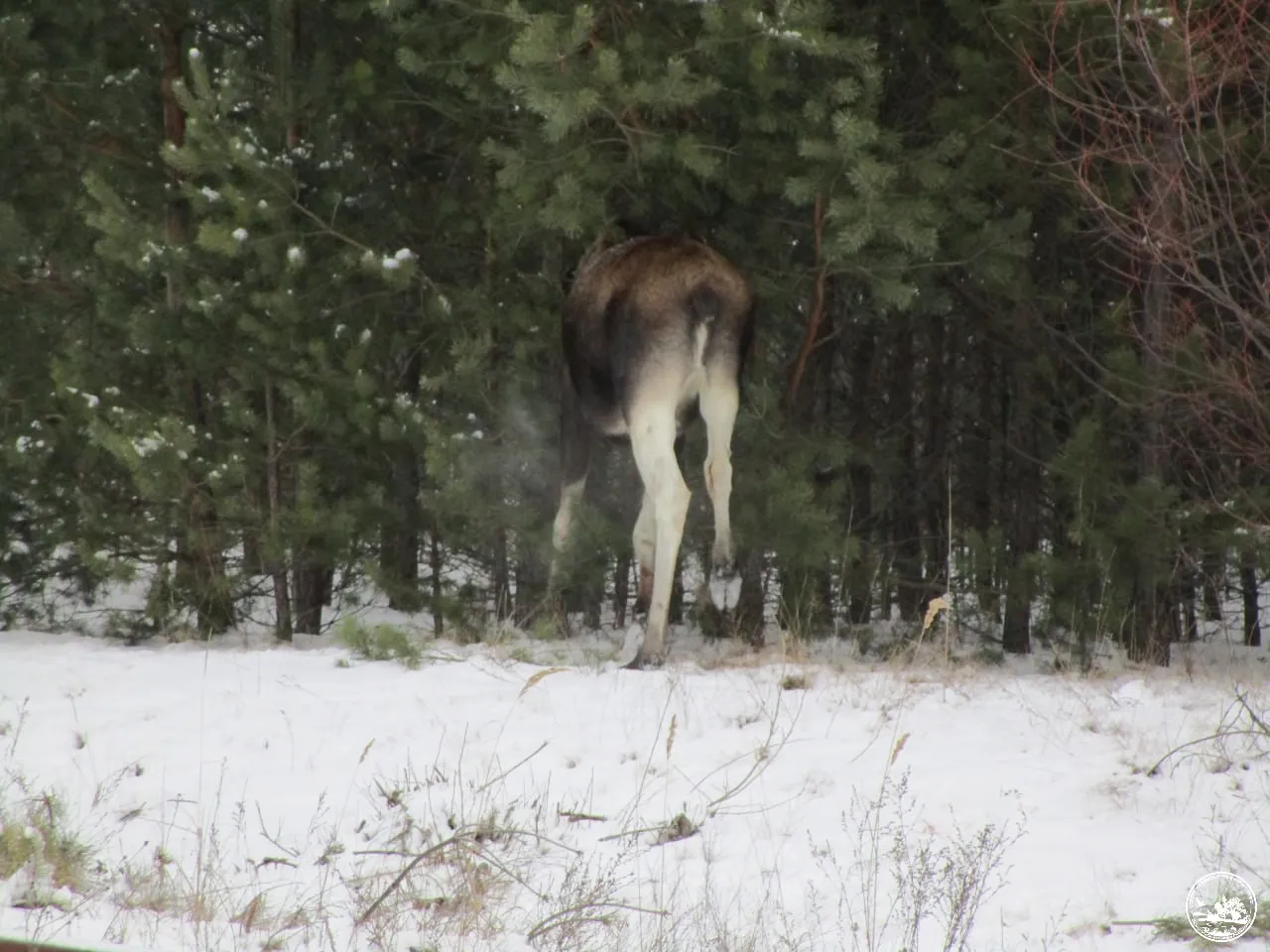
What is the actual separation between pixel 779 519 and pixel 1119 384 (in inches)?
106

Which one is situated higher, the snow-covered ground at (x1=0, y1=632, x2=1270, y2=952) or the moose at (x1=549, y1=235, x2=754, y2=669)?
the moose at (x1=549, y1=235, x2=754, y2=669)

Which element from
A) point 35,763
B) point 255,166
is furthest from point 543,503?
point 35,763

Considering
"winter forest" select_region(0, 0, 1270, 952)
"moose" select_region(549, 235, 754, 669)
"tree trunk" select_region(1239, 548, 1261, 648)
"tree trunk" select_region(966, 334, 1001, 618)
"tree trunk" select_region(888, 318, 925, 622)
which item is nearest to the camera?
"winter forest" select_region(0, 0, 1270, 952)

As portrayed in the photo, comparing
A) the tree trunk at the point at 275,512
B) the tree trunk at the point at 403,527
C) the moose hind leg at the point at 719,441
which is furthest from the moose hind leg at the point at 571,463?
the tree trunk at the point at 275,512

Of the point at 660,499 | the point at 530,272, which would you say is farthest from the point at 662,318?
the point at 530,272

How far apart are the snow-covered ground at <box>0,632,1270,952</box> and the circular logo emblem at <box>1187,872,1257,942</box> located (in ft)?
0.28

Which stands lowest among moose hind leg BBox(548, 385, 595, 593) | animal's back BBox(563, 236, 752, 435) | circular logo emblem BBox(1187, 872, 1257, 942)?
circular logo emblem BBox(1187, 872, 1257, 942)

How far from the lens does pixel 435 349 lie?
11.9 metres

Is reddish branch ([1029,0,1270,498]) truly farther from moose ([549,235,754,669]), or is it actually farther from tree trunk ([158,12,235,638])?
tree trunk ([158,12,235,638])

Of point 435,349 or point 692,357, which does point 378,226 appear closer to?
point 435,349

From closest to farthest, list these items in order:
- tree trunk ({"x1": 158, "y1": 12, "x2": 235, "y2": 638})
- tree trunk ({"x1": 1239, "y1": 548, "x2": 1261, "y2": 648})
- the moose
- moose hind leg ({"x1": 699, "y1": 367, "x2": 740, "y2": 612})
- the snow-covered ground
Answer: the snow-covered ground
the moose
moose hind leg ({"x1": 699, "y1": 367, "x2": 740, "y2": 612})
tree trunk ({"x1": 1239, "y1": 548, "x2": 1261, "y2": 648})
tree trunk ({"x1": 158, "y1": 12, "x2": 235, "y2": 638})

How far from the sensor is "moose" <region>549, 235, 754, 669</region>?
28.1 feet

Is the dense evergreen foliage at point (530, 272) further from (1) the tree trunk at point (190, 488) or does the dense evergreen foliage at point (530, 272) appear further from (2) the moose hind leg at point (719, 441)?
(2) the moose hind leg at point (719, 441)

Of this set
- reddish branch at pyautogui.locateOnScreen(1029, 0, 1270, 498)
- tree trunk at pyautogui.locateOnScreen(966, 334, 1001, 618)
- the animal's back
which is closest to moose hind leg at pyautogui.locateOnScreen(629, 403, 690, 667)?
the animal's back
